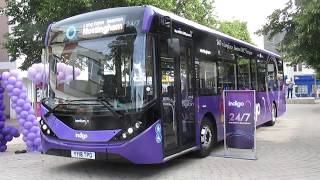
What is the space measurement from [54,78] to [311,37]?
8.03 metres

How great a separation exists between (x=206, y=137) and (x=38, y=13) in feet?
35.8

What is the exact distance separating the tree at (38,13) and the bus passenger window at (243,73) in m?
5.66

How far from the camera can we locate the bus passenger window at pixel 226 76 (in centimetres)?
1166

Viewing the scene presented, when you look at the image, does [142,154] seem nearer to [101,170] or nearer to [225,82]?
[101,170]

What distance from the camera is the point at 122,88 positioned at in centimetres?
813

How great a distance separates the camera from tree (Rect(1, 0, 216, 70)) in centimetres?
1775

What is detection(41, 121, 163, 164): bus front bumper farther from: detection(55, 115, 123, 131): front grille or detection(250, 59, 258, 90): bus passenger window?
detection(250, 59, 258, 90): bus passenger window

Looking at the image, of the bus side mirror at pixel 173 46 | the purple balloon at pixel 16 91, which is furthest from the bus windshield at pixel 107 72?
the purple balloon at pixel 16 91

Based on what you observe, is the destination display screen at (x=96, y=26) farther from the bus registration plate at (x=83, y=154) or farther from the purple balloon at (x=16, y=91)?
the purple balloon at (x=16, y=91)

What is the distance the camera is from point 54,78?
9.07 m

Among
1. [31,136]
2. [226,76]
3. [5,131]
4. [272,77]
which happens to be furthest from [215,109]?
[272,77]

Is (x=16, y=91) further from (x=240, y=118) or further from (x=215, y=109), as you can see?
(x=240, y=118)

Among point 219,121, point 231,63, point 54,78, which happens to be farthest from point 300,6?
point 54,78

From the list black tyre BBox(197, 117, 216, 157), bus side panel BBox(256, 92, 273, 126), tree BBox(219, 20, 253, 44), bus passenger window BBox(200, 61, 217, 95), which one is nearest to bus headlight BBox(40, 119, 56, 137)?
black tyre BBox(197, 117, 216, 157)
